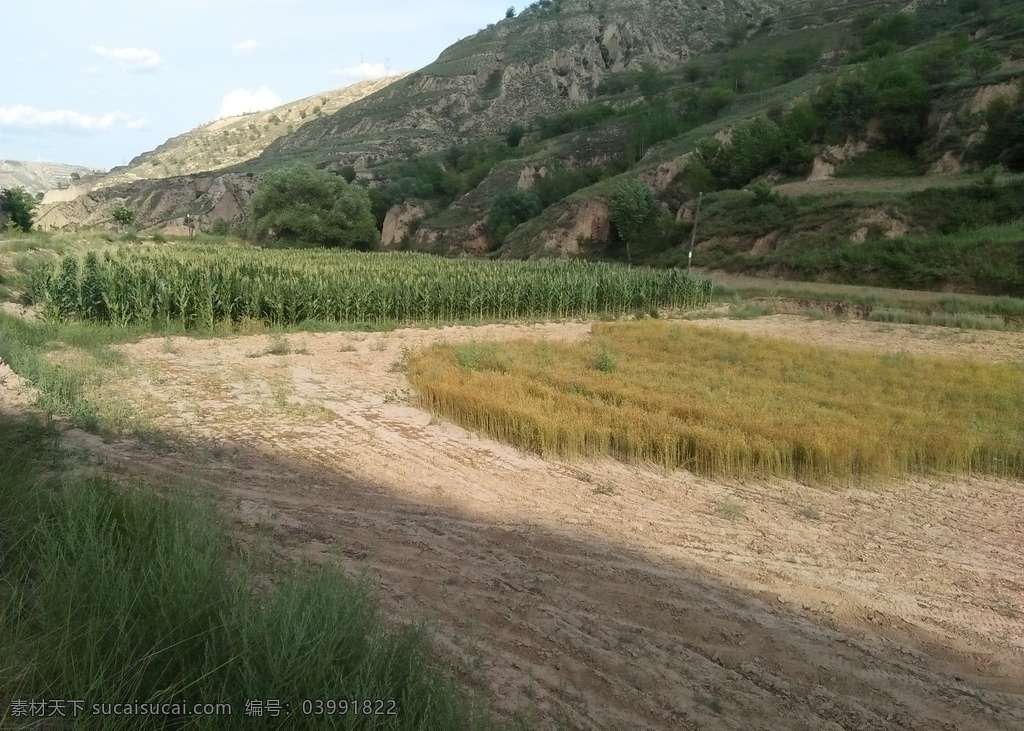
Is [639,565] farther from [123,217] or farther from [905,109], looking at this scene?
[123,217]

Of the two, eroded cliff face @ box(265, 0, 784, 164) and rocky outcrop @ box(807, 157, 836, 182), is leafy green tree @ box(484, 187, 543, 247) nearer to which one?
rocky outcrop @ box(807, 157, 836, 182)

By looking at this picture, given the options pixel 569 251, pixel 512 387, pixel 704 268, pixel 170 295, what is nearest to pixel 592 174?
pixel 569 251

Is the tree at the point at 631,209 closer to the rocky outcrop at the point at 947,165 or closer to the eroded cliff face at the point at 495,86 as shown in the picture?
the rocky outcrop at the point at 947,165

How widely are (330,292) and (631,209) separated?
3147 cm

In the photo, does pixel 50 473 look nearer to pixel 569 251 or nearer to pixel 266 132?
pixel 569 251

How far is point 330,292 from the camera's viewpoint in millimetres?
19969

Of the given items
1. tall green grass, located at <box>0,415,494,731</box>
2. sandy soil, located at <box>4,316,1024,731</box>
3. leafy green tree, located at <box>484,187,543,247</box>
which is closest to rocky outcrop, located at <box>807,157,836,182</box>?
Result: leafy green tree, located at <box>484,187,543,247</box>

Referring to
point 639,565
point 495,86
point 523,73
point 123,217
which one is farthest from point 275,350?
point 495,86

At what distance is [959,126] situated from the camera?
4044 cm

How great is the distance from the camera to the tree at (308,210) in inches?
1969

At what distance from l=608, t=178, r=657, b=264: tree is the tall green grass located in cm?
4473

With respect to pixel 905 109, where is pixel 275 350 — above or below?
below

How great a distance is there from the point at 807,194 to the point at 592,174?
90.7 ft

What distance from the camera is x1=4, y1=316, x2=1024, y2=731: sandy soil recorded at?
4.02 meters
